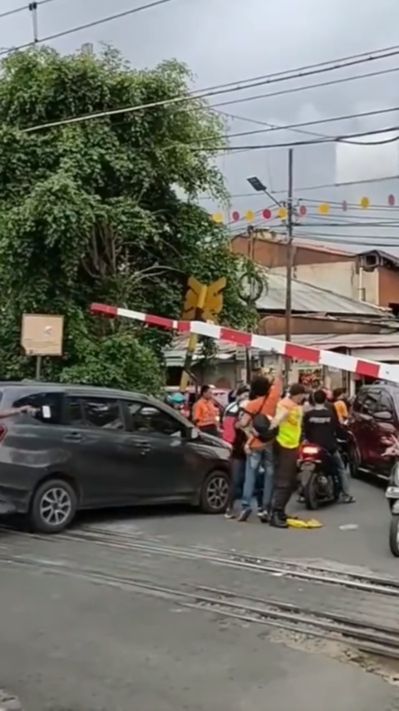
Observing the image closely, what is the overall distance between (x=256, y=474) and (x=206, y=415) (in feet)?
13.4

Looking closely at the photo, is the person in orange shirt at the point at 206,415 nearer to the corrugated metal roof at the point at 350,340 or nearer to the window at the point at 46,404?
the window at the point at 46,404

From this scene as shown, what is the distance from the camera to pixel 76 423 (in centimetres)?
1144

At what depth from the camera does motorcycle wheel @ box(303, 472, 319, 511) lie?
12898mm

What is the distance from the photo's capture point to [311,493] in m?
12.9

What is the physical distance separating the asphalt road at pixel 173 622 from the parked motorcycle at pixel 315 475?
1.48m

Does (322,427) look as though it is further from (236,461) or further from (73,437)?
(73,437)

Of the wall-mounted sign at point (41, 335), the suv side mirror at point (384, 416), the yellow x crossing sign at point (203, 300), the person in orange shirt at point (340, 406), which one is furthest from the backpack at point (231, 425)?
→ the yellow x crossing sign at point (203, 300)

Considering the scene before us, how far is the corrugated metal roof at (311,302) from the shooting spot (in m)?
37.1

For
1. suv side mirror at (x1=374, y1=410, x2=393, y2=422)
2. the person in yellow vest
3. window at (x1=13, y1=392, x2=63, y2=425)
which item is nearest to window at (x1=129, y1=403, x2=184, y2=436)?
window at (x1=13, y1=392, x2=63, y2=425)

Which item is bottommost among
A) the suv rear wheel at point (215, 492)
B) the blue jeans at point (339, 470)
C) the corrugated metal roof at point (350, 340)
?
the suv rear wheel at point (215, 492)

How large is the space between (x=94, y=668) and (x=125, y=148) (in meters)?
14.4

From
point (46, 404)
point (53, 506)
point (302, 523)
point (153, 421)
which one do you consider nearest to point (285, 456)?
point (302, 523)

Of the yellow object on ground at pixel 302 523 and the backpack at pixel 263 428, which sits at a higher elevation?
the backpack at pixel 263 428

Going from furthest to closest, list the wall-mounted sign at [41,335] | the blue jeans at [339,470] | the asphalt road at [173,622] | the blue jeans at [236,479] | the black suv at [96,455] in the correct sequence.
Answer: the wall-mounted sign at [41,335] < the blue jeans at [339,470] < the blue jeans at [236,479] < the black suv at [96,455] < the asphalt road at [173,622]
